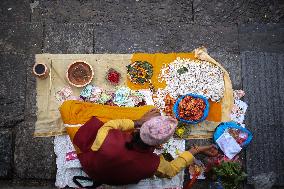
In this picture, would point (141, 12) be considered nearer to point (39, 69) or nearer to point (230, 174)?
point (39, 69)

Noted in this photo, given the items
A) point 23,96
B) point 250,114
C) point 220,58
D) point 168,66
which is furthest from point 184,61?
point 23,96

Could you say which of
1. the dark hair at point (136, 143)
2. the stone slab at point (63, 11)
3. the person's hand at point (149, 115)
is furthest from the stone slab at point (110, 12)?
the dark hair at point (136, 143)

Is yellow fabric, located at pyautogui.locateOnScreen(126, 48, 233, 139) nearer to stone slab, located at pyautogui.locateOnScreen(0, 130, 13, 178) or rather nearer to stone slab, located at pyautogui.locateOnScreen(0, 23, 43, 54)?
stone slab, located at pyautogui.locateOnScreen(0, 23, 43, 54)

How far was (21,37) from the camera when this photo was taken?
18.4 feet

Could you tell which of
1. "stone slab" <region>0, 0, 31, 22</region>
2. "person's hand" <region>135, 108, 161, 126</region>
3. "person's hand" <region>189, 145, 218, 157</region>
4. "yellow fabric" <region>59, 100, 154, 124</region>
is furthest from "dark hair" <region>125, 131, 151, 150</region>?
"stone slab" <region>0, 0, 31, 22</region>

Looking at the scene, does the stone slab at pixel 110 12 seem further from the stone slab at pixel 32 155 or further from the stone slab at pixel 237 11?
the stone slab at pixel 32 155

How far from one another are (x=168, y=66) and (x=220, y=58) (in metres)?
0.83

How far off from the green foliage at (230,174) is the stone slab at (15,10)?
11.9ft

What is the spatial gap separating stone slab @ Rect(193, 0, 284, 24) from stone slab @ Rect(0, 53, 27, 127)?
2779 mm

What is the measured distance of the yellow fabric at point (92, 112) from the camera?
494cm

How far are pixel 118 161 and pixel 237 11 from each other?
3.26 m

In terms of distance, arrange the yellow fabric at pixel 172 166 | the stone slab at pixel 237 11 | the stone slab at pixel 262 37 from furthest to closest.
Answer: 1. the stone slab at pixel 237 11
2. the stone slab at pixel 262 37
3. the yellow fabric at pixel 172 166

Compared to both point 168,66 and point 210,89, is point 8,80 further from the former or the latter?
point 210,89

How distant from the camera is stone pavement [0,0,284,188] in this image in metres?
5.27
